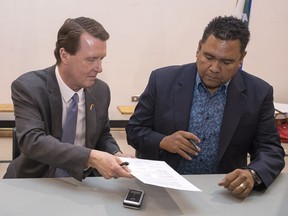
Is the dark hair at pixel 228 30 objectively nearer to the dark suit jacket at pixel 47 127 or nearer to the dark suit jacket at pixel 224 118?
the dark suit jacket at pixel 224 118

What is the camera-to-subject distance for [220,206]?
4.55ft

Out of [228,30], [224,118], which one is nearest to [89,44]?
[228,30]

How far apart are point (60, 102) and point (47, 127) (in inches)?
5.2

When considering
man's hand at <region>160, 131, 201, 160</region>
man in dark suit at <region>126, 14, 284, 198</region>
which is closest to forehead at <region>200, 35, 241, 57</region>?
man in dark suit at <region>126, 14, 284, 198</region>

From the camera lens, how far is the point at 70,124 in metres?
1.79

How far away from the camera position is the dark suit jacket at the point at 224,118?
6.15ft

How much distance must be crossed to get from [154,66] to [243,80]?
2.40m

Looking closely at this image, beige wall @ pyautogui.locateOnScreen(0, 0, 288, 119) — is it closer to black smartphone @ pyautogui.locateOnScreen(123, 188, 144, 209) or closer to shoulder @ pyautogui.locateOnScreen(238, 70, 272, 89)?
shoulder @ pyautogui.locateOnScreen(238, 70, 272, 89)

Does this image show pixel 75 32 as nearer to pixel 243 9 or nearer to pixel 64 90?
pixel 64 90

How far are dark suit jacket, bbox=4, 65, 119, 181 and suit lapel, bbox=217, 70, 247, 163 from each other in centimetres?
56

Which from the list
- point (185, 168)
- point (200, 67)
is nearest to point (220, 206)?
point (185, 168)

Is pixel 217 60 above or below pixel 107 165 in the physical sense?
above

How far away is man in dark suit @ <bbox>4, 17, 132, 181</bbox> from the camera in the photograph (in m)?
1.52

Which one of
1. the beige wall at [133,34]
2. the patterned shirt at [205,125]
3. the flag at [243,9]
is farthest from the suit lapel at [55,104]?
the flag at [243,9]
